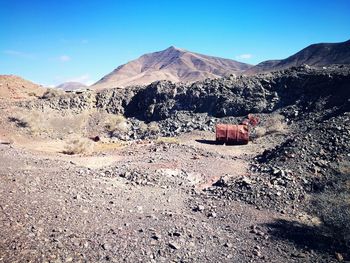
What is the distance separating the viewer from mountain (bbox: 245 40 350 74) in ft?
180

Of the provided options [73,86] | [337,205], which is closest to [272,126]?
[337,205]

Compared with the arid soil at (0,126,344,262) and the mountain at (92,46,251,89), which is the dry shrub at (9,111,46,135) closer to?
the arid soil at (0,126,344,262)

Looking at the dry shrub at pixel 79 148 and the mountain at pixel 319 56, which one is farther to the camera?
the mountain at pixel 319 56

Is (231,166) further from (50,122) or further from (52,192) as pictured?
(50,122)

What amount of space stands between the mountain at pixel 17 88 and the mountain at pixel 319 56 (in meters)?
41.3

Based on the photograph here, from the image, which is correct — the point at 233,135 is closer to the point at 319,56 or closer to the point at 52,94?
the point at 52,94

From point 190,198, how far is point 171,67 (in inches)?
3171

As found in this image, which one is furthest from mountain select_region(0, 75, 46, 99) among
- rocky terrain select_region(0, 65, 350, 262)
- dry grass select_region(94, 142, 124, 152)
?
dry grass select_region(94, 142, 124, 152)

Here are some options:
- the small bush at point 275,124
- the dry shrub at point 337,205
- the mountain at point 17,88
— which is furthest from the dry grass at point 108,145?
the mountain at point 17,88

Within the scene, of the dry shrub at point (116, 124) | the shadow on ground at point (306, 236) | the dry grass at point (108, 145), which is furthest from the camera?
the dry shrub at point (116, 124)

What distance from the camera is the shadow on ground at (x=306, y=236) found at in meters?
6.48

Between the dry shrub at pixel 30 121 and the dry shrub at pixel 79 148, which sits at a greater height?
the dry shrub at pixel 30 121

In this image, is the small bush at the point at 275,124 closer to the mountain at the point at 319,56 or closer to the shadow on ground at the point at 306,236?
the shadow on ground at the point at 306,236

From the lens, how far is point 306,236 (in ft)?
22.9
